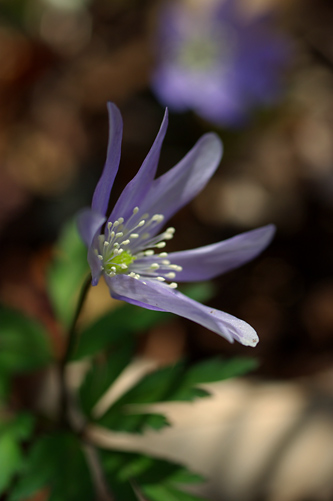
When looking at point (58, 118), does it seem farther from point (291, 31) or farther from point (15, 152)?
point (291, 31)

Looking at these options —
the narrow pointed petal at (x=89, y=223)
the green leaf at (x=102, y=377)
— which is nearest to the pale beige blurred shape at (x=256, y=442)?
the green leaf at (x=102, y=377)

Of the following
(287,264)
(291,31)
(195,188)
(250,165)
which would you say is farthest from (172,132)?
(195,188)

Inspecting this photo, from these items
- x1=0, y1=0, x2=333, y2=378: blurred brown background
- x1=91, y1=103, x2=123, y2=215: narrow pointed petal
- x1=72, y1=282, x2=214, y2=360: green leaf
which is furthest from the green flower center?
x1=0, y1=0, x2=333, y2=378: blurred brown background

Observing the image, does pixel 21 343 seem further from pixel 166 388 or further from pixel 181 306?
pixel 181 306

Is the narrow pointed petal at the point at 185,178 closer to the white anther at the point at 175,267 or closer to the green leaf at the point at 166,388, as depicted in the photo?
the white anther at the point at 175,267

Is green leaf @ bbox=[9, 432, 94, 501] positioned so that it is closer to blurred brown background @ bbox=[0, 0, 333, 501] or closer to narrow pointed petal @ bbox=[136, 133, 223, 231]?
narrow pointed petal @ bbox=[136, 133, 223, 231]

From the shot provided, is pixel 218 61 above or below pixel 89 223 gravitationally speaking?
below

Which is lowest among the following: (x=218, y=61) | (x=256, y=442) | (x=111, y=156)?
(x=256, y=442)

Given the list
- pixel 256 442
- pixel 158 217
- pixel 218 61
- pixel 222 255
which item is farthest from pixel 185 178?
pixel 218 61
